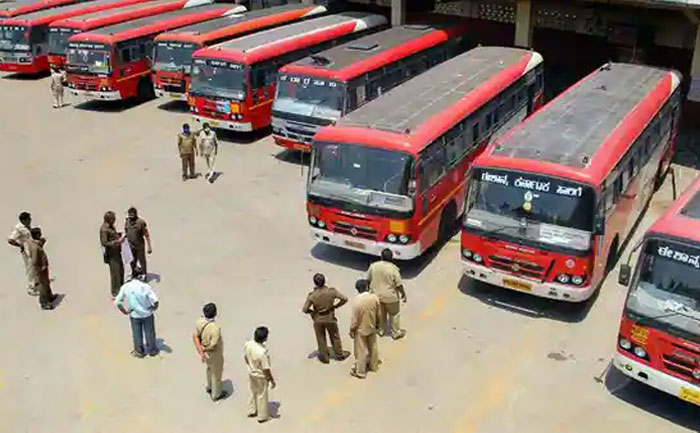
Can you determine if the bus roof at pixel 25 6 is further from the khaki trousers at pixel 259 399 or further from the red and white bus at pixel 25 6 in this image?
the khaki trousers at pixel 259 399

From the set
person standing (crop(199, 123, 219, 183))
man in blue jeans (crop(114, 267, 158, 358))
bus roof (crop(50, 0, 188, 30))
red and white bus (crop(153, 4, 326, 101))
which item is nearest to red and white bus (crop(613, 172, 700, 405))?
man in blue jeans (crop(114, 267, 158, 358))

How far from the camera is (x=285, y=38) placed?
22.2m

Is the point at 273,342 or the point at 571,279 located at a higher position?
the point at 571,279

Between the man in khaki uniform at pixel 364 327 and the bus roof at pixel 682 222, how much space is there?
3678 mm

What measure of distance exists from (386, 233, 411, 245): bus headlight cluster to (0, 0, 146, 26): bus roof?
802 inches

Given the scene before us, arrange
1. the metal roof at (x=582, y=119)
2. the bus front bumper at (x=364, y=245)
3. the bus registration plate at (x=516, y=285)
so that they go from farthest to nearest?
the bus front bumper at (x=364, y=245)
the metal roof at (x=582, y=119)
the bus registration plate at (x=516, y=285)

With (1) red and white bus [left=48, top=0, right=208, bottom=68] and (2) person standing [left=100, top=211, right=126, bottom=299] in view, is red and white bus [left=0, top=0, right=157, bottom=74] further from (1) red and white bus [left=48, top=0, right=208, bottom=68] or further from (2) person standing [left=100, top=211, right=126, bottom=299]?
(2) person standing [left=100, top=211, right=126, bottom=299]

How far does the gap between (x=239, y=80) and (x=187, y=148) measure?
9.98 ft

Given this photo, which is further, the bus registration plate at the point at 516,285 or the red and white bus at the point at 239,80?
the red and white bus at the point at 239,80

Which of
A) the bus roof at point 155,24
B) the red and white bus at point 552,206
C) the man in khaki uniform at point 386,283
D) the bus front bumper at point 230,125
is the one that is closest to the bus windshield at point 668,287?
the red and white bus at point 552,206

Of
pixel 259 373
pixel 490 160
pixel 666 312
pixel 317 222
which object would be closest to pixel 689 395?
pixel 666 312

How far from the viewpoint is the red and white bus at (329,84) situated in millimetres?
18562

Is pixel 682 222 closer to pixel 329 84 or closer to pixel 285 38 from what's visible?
pixel 329 84

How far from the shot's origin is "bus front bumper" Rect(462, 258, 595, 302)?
12.0 m
